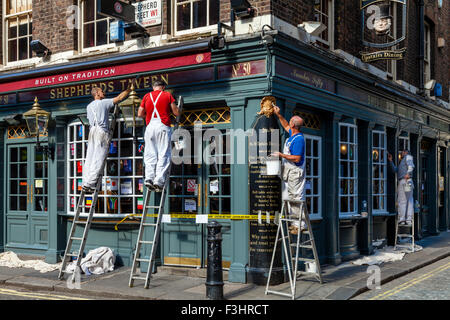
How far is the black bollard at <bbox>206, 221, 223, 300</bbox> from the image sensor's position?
746 cm

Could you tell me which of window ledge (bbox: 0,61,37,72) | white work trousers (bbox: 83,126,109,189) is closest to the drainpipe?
white work trousers (bbox: 83,126,109,189)

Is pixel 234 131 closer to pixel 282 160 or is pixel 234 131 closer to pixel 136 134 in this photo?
pixel 282 160

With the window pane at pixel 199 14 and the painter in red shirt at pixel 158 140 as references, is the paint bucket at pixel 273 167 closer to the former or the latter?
the painter in red shirt at pixel 158 140

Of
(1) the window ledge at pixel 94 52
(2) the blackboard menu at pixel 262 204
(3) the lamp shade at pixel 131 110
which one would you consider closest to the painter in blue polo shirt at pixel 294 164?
(2) the blackboard menu at pixel 262 204

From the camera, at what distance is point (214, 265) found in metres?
7.45

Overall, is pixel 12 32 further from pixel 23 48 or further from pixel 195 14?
pixel 195 14

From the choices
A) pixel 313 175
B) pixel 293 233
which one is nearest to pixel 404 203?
pixel 313 175

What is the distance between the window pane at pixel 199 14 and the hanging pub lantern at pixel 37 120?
375 cm

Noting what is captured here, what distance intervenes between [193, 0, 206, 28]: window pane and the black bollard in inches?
160

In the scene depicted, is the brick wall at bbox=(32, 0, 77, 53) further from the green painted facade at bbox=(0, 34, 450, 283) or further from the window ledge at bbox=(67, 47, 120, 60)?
the green painted facade at bbox=(0, 34, 450, 283)

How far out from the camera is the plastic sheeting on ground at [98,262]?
31.4 ft

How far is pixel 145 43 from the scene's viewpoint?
32.9 ft

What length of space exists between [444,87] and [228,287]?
12.8 metres
